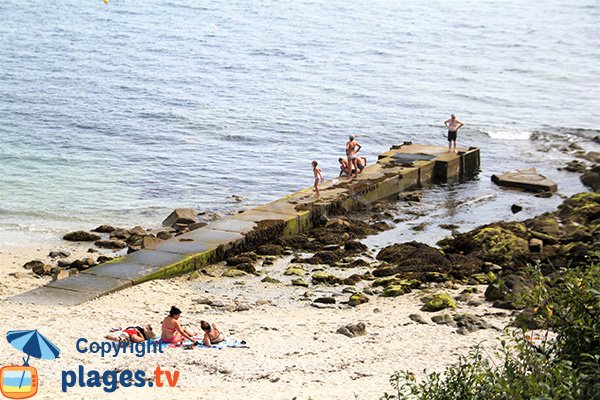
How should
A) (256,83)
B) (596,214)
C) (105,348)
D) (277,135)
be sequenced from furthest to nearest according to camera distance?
1. (256,83)
2. (277,135)
3. (596,214)
4. (105,348)

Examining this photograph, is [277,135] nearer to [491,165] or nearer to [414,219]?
[491,165]

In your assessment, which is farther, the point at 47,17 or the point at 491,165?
the point at 47,17

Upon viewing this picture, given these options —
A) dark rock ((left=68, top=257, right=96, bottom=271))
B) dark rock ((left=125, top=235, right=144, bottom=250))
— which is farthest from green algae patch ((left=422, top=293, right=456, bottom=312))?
dark rock ((left=125, top=235, right=144, bottom=250))

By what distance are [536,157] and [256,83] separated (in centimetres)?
1772

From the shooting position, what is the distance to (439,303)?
1833 cm

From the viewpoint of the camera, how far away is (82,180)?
3147 cm

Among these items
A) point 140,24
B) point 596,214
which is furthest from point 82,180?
point 140,24

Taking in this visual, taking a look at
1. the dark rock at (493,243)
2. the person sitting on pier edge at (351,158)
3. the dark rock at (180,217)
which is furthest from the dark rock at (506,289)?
the person sitting on pier edge at (351,158)

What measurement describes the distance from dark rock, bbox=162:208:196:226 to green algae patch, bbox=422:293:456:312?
28.1 feet

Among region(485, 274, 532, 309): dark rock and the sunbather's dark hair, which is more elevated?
the sunbather's dark hair

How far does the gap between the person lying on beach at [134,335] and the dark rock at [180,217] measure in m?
9.50

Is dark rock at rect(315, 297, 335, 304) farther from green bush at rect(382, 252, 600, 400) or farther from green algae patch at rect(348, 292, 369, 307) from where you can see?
green bush at rect(382, 252, 600, 400)

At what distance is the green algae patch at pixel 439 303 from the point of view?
1828 centimetres

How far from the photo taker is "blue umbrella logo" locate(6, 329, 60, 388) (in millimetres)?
14595
